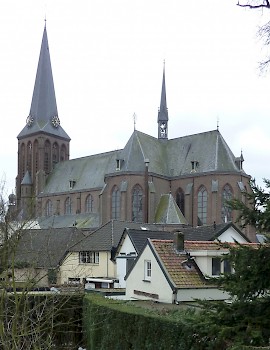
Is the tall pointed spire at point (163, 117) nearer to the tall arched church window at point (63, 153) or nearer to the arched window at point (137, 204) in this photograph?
the arched window at point (137, 204)

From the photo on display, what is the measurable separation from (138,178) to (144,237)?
26.2 m

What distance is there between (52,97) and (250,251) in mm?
76018

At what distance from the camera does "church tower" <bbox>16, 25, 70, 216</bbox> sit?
79062 millimetres

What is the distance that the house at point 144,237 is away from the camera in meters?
31.6

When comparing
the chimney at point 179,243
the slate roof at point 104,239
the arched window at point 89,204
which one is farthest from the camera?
the arched window at point 89,204

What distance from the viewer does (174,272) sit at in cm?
2162

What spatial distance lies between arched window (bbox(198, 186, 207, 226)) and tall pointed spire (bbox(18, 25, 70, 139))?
3146cm

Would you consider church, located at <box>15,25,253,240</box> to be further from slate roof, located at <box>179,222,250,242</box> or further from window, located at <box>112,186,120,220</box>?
slate roof, located at <box>179,222,250,242</box>

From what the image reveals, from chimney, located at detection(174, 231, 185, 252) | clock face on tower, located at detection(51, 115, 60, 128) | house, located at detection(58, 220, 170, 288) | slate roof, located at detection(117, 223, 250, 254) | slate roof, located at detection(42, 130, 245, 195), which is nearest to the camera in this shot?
chimney, located at detection(174, 231, 185, 252)

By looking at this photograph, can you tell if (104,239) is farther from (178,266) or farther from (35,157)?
(35,157)

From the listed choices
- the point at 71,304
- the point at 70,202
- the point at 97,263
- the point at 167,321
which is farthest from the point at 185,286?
the point at 70,202

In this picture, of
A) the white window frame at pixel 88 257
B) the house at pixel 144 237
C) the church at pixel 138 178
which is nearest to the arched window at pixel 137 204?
the church at pixel 138 178

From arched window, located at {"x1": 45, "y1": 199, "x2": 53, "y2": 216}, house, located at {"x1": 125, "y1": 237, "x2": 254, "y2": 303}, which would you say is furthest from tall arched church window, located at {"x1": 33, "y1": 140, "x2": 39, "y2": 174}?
house, located at {"x1": 125, "y1": 237, "x2": 254, "y2": 303}

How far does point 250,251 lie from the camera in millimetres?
7602
